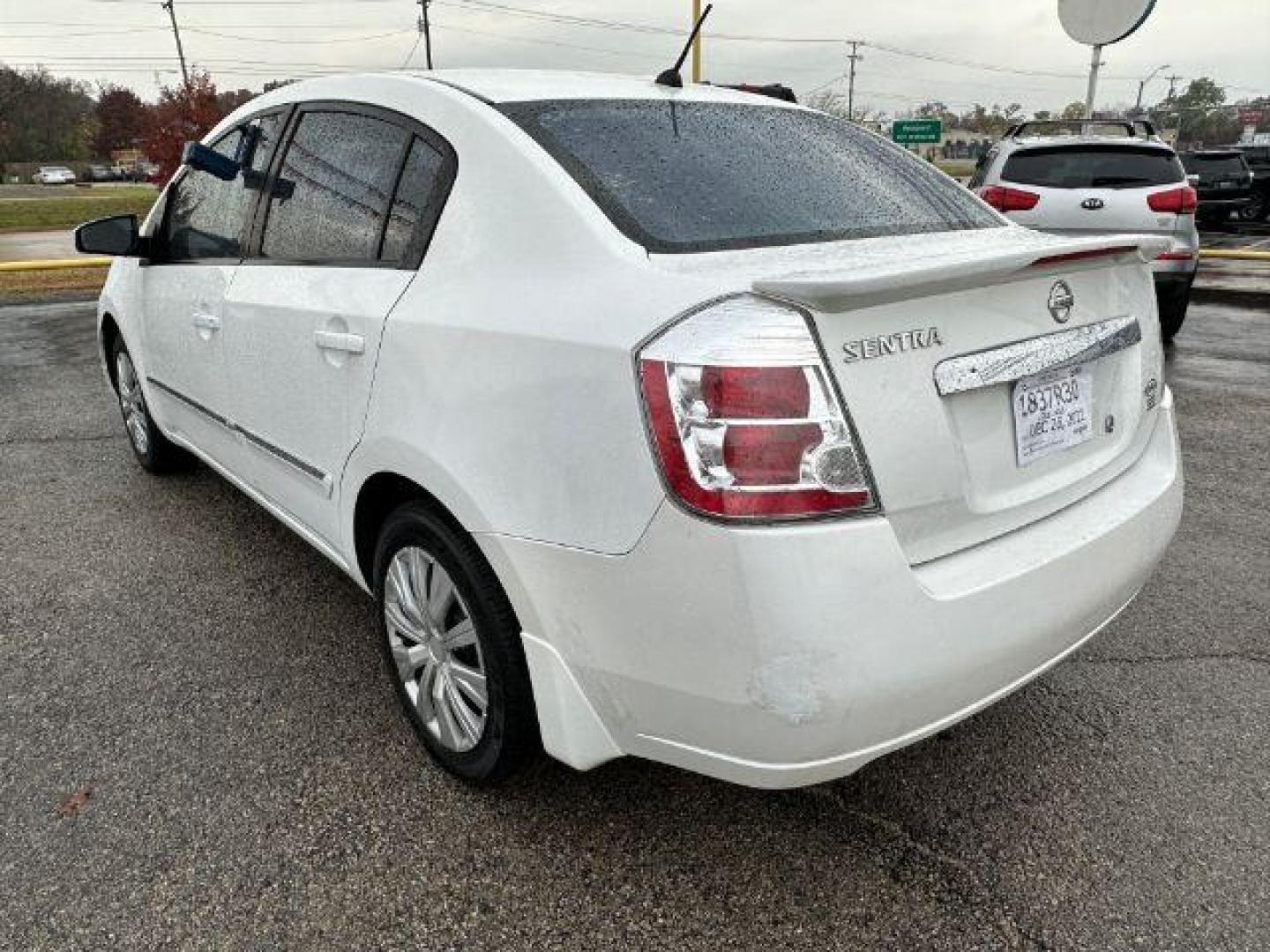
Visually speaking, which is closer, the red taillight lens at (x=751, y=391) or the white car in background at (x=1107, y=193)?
the red taillight lens at (x=751, y=391)

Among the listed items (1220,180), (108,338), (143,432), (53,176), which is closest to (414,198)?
(143,432)

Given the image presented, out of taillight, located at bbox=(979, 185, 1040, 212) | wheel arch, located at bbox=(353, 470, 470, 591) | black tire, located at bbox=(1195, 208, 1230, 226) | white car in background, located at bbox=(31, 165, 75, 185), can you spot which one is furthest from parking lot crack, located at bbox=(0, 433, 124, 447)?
white car in background, located at bbox=(31, 165, 75, 185)

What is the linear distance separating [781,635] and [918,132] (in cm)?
4172

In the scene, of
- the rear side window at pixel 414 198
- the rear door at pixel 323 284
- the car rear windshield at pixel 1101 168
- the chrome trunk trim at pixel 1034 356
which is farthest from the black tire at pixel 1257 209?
the rear side window at pixel 414 198

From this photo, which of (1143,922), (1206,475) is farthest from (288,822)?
(1206,475)

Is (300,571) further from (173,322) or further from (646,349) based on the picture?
(646,349)

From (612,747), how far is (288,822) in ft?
2.81

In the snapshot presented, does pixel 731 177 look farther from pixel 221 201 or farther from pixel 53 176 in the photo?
pixel 53 176

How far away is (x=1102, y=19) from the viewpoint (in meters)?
11.8

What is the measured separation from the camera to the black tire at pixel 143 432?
4.36m

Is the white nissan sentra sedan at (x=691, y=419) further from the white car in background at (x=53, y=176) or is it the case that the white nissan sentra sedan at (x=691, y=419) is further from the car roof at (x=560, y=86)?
the white car in background at (x=53, y=176)

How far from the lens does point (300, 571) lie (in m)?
3.53

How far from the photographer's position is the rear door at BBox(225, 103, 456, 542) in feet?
7.43

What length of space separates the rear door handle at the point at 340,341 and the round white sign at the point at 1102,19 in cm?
1224
